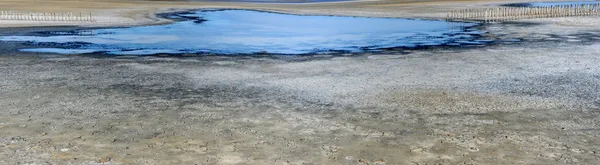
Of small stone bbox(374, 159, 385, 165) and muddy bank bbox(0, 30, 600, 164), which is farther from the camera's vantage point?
muddy bank bbox(0, 30, 600, 164)

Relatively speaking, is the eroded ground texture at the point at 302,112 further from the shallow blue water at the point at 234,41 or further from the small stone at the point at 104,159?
the shallow blue water at the point at 234,41

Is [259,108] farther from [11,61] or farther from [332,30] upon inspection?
[332,30]

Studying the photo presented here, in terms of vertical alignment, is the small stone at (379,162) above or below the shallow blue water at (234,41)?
below

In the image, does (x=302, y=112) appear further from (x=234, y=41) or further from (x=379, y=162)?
(x=234, y=41)

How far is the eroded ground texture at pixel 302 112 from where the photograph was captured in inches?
355

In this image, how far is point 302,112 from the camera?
12039 millimetres

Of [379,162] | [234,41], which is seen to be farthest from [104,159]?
[234,41]

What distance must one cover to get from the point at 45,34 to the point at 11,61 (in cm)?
1498

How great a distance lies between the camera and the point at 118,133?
10.2 m

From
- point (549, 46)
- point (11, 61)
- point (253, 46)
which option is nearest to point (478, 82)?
point (549, 46)

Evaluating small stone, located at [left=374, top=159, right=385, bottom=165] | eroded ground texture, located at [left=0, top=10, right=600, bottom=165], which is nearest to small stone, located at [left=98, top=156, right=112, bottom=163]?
eroded ground texture, located at [left=0, top=10, right=600, bottom=165]

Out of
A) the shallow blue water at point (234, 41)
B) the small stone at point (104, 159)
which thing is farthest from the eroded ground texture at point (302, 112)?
the shallow blue water at point (234, 41)

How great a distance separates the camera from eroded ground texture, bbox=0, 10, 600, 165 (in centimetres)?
902

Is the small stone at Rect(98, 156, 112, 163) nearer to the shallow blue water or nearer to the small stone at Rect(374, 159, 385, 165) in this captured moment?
the small stone at Rect(374, 159, 385, 165)
